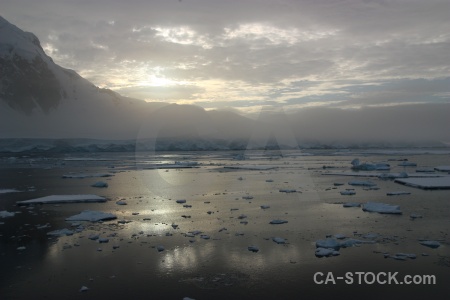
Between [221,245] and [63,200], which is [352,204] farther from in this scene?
[63,200]

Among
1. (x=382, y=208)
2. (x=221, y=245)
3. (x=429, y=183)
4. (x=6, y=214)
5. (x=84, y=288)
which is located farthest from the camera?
(x=429, y=183)

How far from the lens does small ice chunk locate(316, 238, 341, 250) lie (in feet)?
34.9

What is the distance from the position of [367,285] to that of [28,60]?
390 ft

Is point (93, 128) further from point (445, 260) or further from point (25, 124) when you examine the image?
point (445, 260)

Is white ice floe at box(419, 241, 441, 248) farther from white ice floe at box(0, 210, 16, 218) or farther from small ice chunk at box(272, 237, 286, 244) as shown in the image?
white ice floe at box(0, 210, 16, 218)

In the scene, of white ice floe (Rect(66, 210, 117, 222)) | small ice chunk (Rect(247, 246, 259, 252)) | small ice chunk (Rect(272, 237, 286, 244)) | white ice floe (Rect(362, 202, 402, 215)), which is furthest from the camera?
white ice floe (Rect(362, 202, 402, 215))

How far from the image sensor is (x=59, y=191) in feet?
76.2

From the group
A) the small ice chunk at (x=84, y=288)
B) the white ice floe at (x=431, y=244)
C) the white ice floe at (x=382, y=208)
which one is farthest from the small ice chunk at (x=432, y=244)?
the small ice chunk at (x=84, y=288)

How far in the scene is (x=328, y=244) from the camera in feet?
35.1

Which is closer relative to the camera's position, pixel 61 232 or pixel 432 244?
pixel 432 244

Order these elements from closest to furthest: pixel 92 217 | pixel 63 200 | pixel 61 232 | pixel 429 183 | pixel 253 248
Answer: pixel 253 248, pixel 61 232, pixel 92 217, pixel 63 200, pixel 429 183

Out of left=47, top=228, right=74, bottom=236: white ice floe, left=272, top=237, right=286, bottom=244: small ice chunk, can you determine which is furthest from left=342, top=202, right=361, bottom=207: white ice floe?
left=47, top=228, right=74, bottom=236: white ice floe

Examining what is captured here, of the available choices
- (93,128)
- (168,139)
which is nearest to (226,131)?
(168,139)

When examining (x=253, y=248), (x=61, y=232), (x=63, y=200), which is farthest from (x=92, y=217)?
(x=253, y=248)
